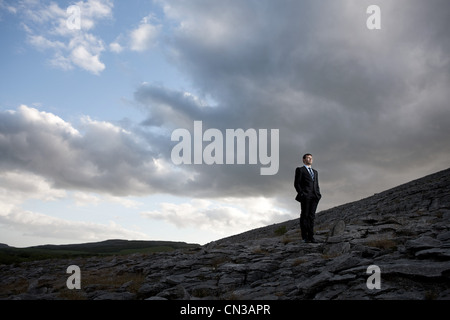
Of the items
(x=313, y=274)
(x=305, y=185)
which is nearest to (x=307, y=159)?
(x=305, y=185)

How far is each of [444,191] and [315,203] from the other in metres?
18.8

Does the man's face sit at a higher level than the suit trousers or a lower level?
higher

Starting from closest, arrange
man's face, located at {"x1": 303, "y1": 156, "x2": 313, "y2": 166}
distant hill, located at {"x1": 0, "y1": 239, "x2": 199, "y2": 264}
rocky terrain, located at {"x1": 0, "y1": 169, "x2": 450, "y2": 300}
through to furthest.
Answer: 1. rocky terrain, located at {"x1": 0, "y1": 169, "x2": 450, "y2": 300}
2. man's face, located at {"x1": 303, "y1": 156, "x2": 313, "y2": 166}
3. distant hill, located at {"x1": 0, "y1": 239, "x2": 199, "y2": 264}

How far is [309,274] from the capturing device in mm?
9859

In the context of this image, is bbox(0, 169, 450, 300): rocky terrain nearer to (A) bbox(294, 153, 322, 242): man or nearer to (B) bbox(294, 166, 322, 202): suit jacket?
(A) bbox(294, 153, 322, 242): man

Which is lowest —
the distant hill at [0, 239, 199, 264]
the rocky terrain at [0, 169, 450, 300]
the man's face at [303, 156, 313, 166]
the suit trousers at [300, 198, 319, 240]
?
the distant hill at [0, 239, 199, 264]

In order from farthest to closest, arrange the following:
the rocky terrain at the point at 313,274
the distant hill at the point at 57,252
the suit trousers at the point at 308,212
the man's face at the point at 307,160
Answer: the distant hill at the point at 57,252 → the man's face at the point at 307,160 → the suit trousers at the point at 308,212 → the rocky terrain at the point at 313,274

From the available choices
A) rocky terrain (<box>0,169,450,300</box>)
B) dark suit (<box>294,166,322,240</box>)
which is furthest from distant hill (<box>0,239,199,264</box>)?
dark suit (<box>294,166,322,240</box>)

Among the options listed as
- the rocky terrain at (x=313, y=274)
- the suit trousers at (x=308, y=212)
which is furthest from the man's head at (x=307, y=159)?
the rocky terrain at (x=313, y=274)

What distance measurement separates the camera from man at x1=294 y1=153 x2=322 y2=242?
44.6 ft

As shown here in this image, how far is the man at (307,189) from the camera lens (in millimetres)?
13586

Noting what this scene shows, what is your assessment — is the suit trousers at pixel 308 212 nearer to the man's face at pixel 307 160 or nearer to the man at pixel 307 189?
the man at pixel 307 189
